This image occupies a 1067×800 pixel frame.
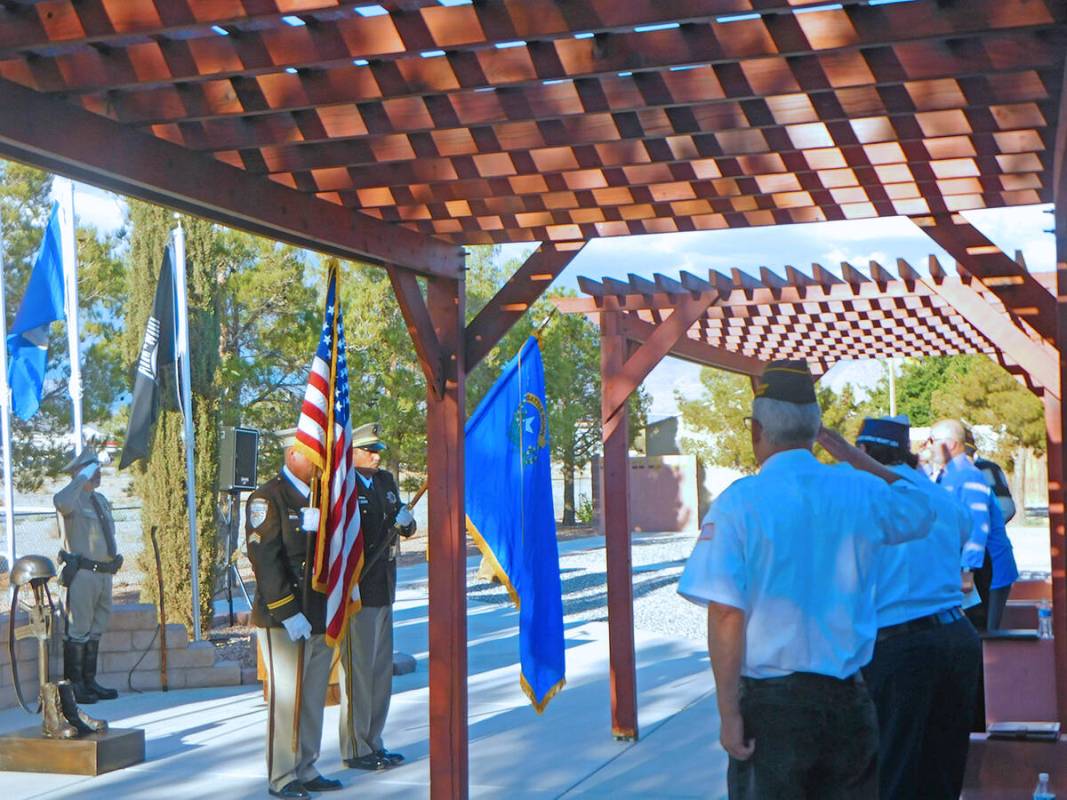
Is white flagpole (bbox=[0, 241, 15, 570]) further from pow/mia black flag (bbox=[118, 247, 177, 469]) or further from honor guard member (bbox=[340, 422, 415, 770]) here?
honor guard member (bbox=[340, 422, 415, 770])

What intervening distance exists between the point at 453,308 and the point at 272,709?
2175mm

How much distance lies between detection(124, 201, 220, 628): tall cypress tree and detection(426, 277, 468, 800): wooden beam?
6.55 m

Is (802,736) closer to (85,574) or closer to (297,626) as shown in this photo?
(297,626)

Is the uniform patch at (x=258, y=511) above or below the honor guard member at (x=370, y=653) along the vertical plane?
above

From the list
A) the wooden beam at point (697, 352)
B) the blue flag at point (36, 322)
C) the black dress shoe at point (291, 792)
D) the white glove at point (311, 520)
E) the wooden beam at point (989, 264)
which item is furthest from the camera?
the blue flag at point (36, 322)

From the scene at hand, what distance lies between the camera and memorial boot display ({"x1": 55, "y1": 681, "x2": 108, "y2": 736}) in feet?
23.1

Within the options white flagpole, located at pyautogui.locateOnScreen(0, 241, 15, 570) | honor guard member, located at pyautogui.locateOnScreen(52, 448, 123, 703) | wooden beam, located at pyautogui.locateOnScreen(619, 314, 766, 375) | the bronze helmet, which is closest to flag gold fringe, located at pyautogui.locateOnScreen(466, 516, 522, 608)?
wooden beam, located at pyautogui.locateOnScreen(619, 314, 766, 375)

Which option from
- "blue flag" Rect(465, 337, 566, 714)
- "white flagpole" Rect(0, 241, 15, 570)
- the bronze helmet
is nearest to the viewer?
"blue flag" Rect(465, 337, 566, 714)

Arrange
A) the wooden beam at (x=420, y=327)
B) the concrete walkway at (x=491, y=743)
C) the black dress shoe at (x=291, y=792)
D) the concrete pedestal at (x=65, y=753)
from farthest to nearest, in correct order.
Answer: the concrete pedestal at (x=65, y=753)
the concrete walkway at (x=491, y=743)
the black dress shoe at (x=291, y=792)
the wooden beam at (x=420, y=327)

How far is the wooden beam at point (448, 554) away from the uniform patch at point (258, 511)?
0.88 meters

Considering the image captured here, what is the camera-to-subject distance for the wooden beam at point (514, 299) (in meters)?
6.33

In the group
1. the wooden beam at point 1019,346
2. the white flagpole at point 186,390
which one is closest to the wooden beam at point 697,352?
the wooden beam at point 1019,346

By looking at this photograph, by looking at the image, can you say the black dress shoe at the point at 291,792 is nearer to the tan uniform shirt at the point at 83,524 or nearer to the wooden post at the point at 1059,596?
the tan uniform shirt at the point at 83,524

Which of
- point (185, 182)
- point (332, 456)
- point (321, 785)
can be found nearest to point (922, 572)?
point (185, 182)
